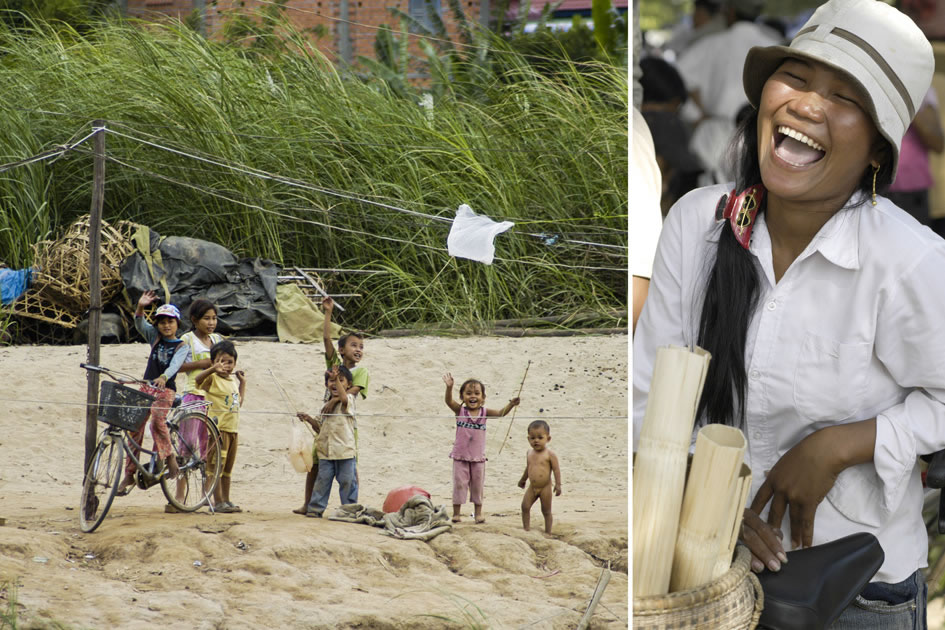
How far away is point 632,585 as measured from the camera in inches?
42.3

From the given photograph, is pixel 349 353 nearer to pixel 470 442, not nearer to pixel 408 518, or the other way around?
pixel 470 442

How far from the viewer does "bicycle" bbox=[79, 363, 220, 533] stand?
2.88 m

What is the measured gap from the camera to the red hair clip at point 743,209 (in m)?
1.33

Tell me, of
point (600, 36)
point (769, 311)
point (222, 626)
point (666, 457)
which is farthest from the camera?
point (600, 36)

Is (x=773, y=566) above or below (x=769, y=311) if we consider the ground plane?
below

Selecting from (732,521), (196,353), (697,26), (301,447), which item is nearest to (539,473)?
(301,447)

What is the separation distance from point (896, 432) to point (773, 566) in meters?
0.24

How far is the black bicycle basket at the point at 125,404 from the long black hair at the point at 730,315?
6.49 feet

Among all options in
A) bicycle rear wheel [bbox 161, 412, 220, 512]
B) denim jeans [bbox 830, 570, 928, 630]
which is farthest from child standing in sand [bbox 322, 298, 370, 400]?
denim jeans [bbox 830, 570, 928, 630]

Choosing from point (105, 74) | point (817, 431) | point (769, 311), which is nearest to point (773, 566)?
point (817, 431)

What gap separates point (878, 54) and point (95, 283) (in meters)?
2.29

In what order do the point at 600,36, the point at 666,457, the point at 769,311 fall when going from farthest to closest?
the point at 600,36 < the point at 769,311 < the point at 666,457

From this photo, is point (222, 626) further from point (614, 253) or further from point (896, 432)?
point (896, 432)

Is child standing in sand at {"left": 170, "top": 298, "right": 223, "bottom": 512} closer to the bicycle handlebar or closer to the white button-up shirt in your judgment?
the bicycle handlebar
